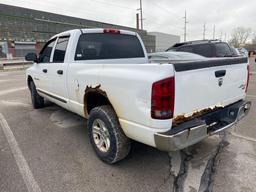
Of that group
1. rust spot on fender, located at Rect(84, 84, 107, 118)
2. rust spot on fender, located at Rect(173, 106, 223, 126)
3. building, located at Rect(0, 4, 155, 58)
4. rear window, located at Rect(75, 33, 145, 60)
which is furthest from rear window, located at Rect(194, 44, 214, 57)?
building, located at Rect(0, 4, 155, 58)

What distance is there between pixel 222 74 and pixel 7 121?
4770 mm

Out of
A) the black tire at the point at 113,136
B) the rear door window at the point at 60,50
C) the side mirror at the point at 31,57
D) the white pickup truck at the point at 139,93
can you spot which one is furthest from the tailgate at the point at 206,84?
the side mirror at the point at 31,57

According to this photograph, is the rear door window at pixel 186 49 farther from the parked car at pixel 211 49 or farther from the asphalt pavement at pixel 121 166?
the asphalt pavement at pixel 121 166

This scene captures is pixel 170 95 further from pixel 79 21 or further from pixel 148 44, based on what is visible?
pixel 148 44

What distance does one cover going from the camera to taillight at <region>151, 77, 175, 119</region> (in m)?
1.97

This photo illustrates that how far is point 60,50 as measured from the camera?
397 centimetres

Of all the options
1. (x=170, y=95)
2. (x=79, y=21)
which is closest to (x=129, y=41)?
(x=170, y=95)

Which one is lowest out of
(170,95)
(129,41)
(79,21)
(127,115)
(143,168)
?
(143,168)

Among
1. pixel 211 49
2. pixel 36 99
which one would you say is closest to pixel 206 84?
pixel 36 99

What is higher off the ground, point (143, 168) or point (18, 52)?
point (18, 52)

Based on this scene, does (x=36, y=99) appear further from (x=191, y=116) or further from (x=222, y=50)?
(x=222, y=50)

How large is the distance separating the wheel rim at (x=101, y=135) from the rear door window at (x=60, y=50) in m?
1.52

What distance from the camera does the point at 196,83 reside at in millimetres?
2219

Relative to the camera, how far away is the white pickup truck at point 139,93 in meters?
2.05
